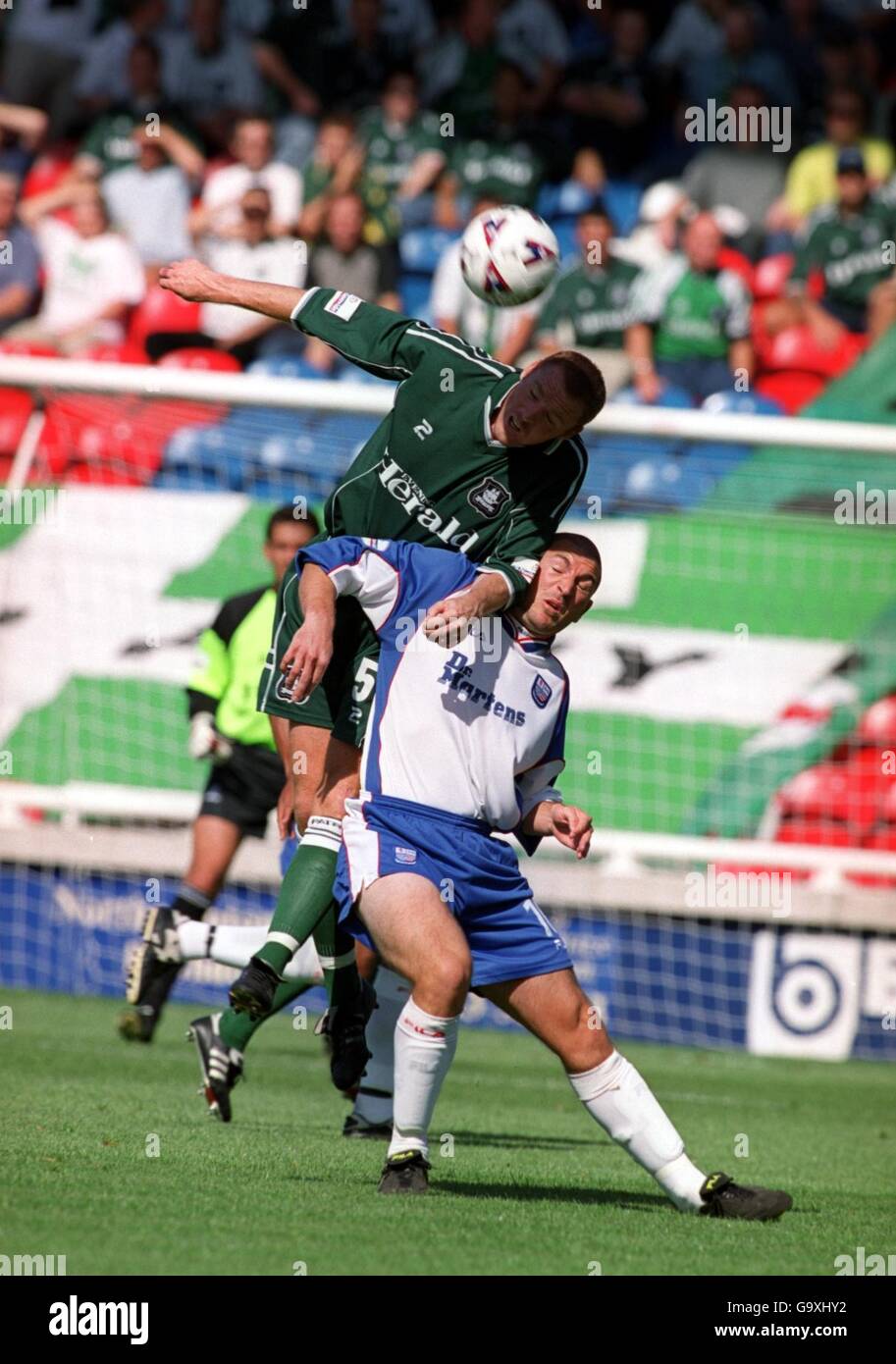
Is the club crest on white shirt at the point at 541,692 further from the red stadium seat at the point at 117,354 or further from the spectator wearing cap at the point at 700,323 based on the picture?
the red stadium seat at the point at 117,354

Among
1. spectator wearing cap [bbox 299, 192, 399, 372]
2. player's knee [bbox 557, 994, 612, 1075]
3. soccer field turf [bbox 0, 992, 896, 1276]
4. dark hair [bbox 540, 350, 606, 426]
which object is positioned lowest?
soccer field turf [bbox 0, 992, 896, 1276]

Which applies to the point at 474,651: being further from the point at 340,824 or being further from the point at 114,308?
the point at 114,308

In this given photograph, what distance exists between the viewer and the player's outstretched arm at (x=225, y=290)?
6.43 meters

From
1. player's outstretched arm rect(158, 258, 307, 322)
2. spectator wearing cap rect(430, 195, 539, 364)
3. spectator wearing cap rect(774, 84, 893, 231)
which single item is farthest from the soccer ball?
spectator wearing cap rect(774, 84, 893, 231)

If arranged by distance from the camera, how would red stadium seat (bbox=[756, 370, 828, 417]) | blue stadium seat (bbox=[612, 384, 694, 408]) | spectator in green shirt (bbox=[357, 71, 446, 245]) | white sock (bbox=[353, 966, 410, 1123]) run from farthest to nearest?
1. spectator in green shirt (bbox=[357, 71, 446, 245])
2. red stadium seat (bbox=[756, 370, 828, 417])
3. blue stadium seat (bbox=[612, 384, 694, 408])
4. white sock (bbox=[353, 966, 410, 1123])

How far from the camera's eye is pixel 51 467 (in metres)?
13.5

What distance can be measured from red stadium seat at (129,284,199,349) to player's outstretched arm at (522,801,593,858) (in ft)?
35.8

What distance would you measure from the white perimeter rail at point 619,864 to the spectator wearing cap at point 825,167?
6809mm

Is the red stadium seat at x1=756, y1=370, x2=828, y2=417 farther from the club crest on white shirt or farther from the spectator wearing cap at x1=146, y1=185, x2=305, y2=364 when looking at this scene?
the club crest on white shirt

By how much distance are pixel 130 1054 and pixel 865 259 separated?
9610 mm

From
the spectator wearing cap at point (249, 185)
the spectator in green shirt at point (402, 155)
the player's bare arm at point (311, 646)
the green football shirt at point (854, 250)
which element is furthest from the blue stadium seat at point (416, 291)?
the player's bare arm at point (311, 646)

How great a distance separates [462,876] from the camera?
5.80m

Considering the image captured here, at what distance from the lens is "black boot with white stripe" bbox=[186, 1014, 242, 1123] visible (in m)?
6.82
